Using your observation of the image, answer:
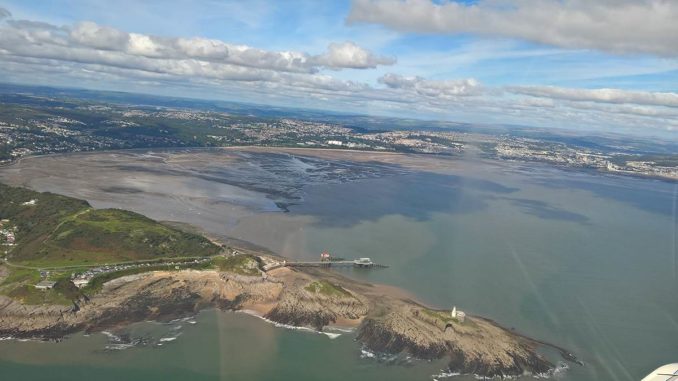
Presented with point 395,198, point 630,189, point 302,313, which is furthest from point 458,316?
point 630,189

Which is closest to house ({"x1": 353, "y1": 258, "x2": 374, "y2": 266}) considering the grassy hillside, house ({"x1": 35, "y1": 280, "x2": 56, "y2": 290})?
the grassy hillside

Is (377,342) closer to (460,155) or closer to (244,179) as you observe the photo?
(244,179)

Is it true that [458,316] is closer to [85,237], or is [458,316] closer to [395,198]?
[85,237]

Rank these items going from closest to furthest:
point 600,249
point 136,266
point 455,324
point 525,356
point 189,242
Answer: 1. point 525,356
2. point 455,324
3. point 136,266
4. point 189,242
5. point 600,249

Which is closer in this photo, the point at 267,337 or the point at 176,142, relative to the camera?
the point at 267,337

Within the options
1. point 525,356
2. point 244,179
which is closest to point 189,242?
point 525,356

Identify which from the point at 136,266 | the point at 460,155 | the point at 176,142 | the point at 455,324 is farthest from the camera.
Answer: the point at 460,155

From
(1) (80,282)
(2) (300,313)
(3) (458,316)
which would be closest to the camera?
(3) (458,316)
